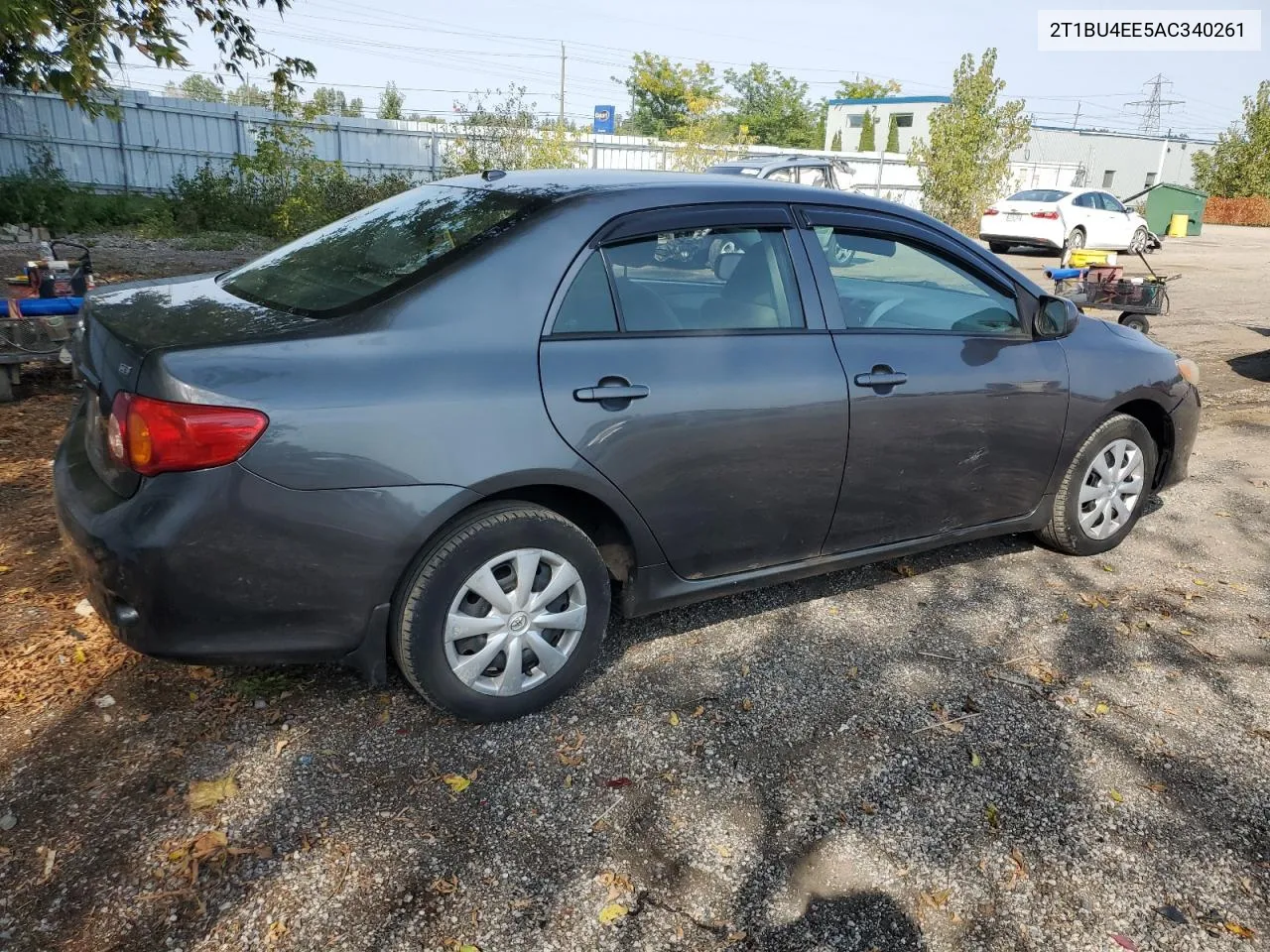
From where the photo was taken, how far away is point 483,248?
2.98 meters

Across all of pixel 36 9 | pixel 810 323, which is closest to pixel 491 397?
pixel 810 323

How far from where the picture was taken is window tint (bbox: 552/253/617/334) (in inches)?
119

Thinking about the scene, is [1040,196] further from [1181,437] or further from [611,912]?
[611,912]

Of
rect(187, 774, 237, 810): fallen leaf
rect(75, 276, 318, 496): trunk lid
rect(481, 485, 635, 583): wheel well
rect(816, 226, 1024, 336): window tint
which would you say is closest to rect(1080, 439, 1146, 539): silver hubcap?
rect(816, 226, 1024, 336): window tint

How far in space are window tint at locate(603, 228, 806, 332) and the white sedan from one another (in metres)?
19.6

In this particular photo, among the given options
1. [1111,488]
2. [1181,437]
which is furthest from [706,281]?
[1181,437]

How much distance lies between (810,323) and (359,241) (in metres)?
1.63

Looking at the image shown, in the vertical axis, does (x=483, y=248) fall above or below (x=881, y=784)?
above

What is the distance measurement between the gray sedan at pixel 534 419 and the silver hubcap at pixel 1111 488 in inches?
16.1

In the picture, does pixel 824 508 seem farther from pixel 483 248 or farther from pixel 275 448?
pixel 275 448

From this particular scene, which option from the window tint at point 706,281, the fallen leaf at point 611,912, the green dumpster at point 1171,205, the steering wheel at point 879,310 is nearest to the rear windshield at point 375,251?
the window tint at point 706,281

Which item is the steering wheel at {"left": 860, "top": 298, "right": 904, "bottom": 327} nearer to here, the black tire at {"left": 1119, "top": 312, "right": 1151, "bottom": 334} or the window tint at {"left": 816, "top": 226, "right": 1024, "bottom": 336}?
the window tint at {"left": 816, "top": 226, "right": 1024, "bottom": 336}

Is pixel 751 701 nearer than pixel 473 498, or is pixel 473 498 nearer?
pixel 473 498

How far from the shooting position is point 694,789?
2838 millimetres
